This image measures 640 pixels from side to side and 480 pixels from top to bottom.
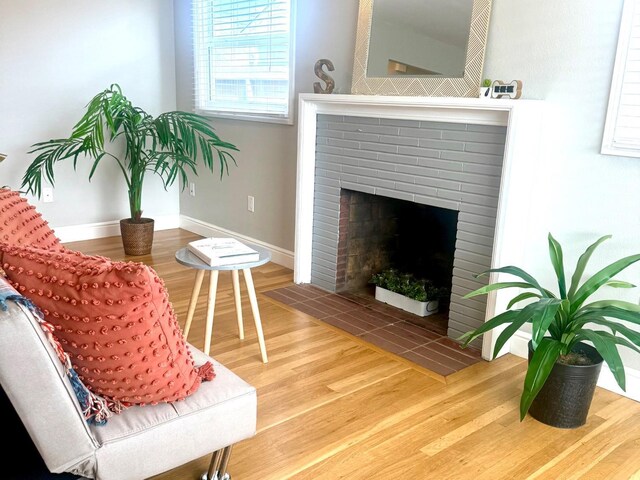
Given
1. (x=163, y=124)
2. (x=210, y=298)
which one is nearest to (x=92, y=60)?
(x=163, y=124)

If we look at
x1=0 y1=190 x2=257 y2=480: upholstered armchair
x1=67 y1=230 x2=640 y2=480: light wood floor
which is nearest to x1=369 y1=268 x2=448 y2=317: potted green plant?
x1=67 y1=230 x2=640 y2=480: light wood floor

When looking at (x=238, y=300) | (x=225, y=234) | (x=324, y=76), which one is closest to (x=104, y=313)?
(x=238, y=300)

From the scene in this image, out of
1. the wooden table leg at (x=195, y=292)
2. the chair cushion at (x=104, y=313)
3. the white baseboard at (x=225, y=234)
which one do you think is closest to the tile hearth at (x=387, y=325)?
the white baseboard at (x=225, y=234)

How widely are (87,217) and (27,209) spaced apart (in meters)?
2.84

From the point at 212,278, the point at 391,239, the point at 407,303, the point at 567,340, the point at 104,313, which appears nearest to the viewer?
the point at 104,313

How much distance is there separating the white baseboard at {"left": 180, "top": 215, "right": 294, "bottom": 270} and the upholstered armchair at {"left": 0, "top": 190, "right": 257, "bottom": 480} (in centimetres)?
257

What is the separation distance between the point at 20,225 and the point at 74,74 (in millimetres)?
2917

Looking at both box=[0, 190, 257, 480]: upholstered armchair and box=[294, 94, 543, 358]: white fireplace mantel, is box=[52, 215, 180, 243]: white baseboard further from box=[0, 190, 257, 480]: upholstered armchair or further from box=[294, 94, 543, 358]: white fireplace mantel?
box=[0, 190, 257, 480]: upholstered armchair

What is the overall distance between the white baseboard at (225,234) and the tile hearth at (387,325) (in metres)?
0.44

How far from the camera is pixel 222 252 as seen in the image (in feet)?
7.79

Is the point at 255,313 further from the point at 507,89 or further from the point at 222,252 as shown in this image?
the point at 507,89

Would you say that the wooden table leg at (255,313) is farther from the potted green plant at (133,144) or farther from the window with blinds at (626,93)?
the potted green plant at (133,144)

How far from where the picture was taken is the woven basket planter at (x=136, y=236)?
13.8 ft

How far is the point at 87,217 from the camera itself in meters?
4.64
